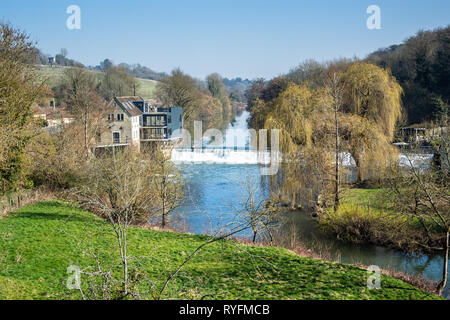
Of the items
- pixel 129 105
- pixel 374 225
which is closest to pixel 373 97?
pixel 374 225

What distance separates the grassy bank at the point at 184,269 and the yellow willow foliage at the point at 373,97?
12.4 meters

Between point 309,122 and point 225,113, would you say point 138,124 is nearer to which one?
point 309,122

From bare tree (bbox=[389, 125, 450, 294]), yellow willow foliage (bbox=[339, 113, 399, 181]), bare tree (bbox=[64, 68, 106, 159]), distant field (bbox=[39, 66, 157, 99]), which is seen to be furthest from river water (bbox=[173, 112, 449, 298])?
distant field (bbox=[39, 66, 157, 99])

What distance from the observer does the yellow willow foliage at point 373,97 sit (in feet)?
71.9

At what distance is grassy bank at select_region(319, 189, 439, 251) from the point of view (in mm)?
16125

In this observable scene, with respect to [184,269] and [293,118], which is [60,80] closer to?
[293,118]

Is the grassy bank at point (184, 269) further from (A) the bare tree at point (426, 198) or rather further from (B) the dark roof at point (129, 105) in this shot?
(B) the dark roof at point (129, 105)

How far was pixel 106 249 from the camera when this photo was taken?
12.1 m

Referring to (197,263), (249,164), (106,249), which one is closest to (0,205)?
(106,249)

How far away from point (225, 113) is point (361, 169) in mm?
65812

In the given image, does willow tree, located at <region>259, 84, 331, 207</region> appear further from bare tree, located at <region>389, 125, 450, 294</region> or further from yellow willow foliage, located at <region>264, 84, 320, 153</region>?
bare tree, located at <region>389, 125, 450, 294</region>

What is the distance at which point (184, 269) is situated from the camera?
10.8 metres
